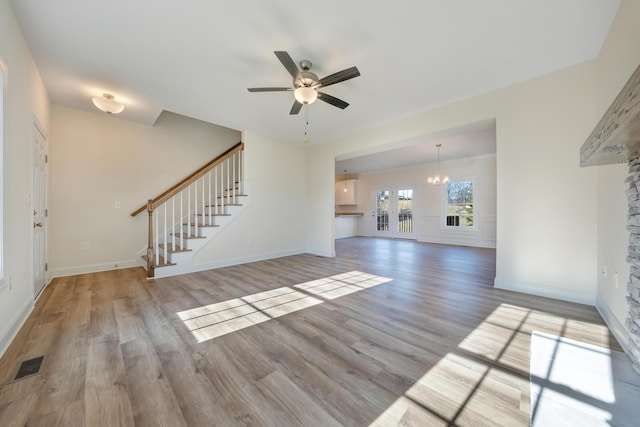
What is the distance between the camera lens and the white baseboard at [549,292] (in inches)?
105

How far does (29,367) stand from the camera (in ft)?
5.32

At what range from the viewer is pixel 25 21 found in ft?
7.08

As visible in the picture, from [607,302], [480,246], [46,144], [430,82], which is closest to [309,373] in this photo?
[607,302]

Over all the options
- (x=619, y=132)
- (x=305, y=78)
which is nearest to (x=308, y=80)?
(x=305, y=78)

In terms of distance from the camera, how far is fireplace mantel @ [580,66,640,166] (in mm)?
1015

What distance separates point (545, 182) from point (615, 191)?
838 mm

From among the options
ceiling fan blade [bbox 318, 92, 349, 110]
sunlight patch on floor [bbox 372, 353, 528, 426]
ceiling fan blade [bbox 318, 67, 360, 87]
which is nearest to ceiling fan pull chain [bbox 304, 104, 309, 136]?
ceiling fan blade [bbox 318, 92, 349, 110]

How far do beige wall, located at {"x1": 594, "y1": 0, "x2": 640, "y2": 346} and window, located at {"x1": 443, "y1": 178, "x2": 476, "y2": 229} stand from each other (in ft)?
17.2

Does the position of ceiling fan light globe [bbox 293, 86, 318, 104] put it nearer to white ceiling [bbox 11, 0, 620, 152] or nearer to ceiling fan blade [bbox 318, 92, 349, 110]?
ceiling fan blade [bbox 318, 92, 349, 110]

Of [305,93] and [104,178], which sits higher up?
[305,93]

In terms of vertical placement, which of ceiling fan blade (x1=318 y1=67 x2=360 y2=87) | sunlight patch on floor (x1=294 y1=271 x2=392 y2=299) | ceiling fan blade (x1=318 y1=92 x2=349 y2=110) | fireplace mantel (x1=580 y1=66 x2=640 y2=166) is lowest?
sunlight patch on floor (x1=294 y1=271 x2=392 y2=299)

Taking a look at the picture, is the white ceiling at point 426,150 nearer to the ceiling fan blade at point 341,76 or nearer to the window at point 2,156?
the ceiling fan blade at point 341,76

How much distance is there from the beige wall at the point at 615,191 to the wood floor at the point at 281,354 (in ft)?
0.84

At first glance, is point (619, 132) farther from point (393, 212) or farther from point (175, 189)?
point (393, 212)
